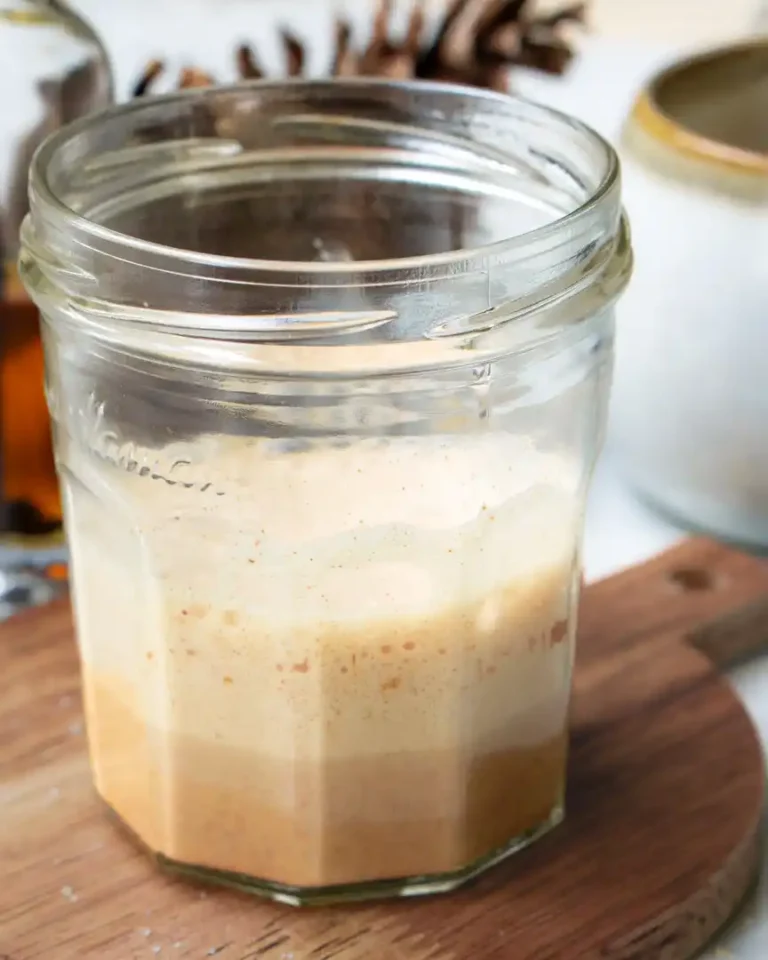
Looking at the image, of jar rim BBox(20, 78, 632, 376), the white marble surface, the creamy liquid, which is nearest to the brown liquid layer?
the creamy liquid

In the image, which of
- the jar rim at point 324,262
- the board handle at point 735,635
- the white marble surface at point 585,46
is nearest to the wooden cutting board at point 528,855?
the board handle at point 735,635

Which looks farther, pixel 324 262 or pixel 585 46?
pixel 585 46

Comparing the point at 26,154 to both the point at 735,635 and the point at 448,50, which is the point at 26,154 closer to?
the point at 448,50

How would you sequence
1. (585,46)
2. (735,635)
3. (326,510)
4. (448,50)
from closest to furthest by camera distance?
(326,510) → (735,635) → (448,50) → (585,46)

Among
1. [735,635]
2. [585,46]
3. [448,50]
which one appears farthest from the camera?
[585,46]

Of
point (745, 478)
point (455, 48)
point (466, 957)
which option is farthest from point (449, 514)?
point (455, 48)

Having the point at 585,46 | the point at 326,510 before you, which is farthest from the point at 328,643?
the point at 585,46

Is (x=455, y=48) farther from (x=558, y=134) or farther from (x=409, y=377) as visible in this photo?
(x=409, y=377)
